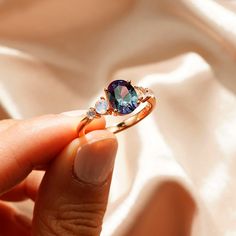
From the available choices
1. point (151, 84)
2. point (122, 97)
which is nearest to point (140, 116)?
point (122, 97)

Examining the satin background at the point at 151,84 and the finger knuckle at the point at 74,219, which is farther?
the satin background at the point at 151,84

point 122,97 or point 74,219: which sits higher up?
point 122,97

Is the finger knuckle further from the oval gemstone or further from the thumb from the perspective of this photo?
the oval gemstone

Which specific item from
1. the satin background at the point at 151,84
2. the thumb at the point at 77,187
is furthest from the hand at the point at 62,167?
the satin background at the point at 151,84

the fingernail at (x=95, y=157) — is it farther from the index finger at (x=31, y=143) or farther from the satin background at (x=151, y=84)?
the satin background at (x=151, y=84)

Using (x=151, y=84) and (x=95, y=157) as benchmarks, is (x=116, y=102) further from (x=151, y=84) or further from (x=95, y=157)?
(x=151, y=84)

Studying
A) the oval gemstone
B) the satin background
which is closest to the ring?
the oval gemstone
